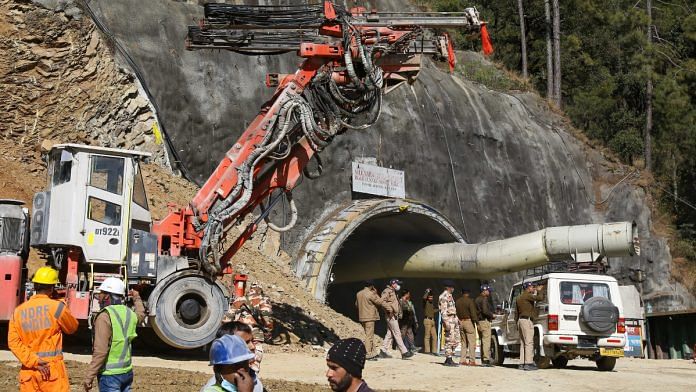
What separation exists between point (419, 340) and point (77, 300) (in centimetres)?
2070

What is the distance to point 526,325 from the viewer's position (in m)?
20.0

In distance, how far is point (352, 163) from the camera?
99.2ft

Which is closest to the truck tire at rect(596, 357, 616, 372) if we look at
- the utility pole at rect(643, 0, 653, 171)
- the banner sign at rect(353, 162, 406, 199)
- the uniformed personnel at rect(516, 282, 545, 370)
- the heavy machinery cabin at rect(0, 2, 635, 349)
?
the uniformed personnel at rect(516, 282, 545, 370)

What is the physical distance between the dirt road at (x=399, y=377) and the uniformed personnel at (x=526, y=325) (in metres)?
0.40

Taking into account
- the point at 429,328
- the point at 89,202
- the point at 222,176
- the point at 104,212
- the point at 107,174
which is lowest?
the point at 429,328

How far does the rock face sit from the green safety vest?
57.4 ft

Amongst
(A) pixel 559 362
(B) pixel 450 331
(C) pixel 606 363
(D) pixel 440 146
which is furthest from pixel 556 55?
(B) pixel 450 331

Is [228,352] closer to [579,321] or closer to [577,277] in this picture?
[579,321]

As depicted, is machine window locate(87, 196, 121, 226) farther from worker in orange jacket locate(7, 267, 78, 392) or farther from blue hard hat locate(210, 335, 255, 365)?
blue hard hat locate(210, 335, 255, 365)

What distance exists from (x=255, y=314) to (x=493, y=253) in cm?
1151

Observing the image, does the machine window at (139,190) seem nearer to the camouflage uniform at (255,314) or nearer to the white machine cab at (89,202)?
the white machine cab at (89,202)

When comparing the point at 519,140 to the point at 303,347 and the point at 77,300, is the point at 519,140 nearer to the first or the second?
the point at 303,347

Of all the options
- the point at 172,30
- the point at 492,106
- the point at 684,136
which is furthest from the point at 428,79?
the point at 684,136

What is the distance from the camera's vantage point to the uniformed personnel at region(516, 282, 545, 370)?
19922 mm
